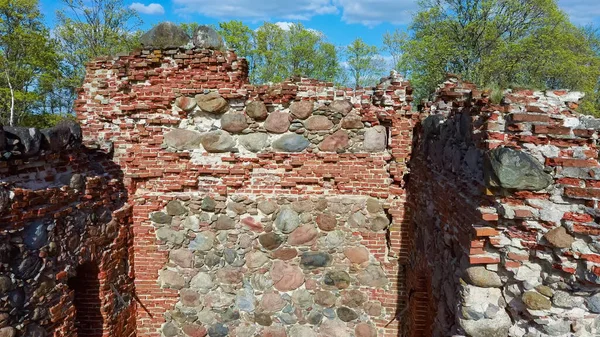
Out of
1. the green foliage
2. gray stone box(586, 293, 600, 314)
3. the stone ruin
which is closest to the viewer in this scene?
gray stone box(586, 293, 600, 314)

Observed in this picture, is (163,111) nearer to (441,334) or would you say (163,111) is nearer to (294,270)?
Answer: (294,270)

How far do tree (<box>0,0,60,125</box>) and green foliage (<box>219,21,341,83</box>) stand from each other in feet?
36.4

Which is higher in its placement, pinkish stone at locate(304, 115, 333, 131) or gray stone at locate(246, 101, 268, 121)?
gray stone at locate(246, 101, 268, 121)

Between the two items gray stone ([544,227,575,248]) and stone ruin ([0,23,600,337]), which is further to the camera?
stone ruin ([0,23,600,337])

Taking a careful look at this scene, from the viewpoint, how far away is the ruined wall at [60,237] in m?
3.80

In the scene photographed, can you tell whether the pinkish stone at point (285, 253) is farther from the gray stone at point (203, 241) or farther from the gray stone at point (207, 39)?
the gray stone at point (207, 39)

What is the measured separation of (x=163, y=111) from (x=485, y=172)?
14.1 ft

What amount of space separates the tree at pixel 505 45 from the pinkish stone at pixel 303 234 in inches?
718

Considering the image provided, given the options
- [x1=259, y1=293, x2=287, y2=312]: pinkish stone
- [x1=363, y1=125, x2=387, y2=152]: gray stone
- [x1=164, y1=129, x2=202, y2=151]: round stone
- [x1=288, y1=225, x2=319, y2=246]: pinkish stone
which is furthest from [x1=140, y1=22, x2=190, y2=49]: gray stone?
[x1=259, y1=293, x2=287, y2=312]: pinkish stone

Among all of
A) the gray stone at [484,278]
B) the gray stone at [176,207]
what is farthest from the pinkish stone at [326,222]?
the gray stone at [484,278]

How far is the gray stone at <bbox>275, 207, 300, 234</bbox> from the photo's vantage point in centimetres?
573

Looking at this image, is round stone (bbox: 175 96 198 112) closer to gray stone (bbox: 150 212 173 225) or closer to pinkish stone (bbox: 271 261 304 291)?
gray stone (bbox: 150 212 173 225)

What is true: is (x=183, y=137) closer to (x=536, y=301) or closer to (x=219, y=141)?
(x=219, y=141)

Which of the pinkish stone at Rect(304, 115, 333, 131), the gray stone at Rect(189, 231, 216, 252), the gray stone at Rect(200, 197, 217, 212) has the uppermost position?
the pinkish stone at Rect(304, 115, 333, 131)
